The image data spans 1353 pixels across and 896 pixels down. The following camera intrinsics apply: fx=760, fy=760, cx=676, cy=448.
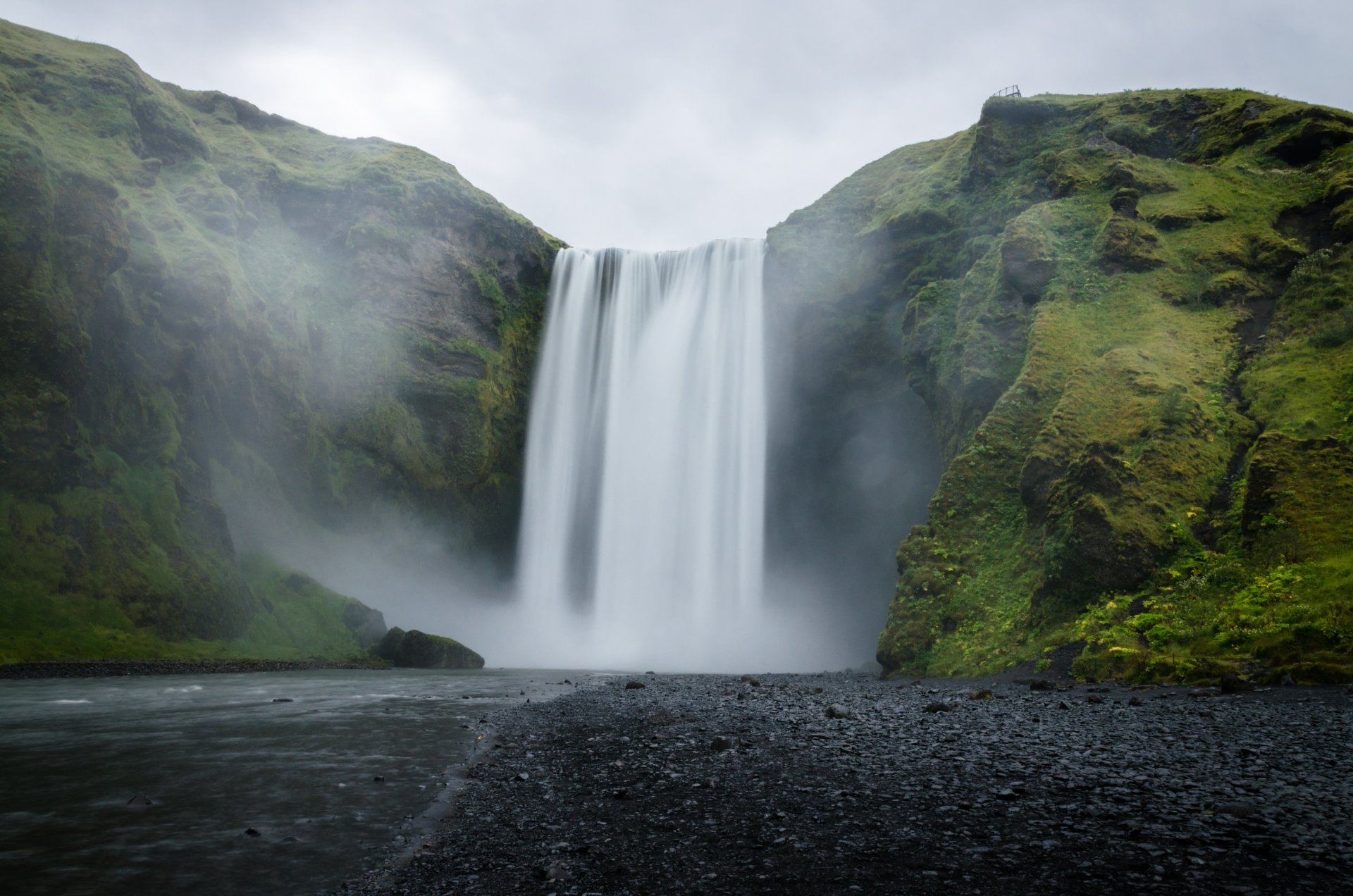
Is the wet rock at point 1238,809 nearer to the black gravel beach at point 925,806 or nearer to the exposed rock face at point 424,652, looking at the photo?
the black gravel beach at point 925,806

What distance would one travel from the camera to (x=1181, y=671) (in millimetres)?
14938

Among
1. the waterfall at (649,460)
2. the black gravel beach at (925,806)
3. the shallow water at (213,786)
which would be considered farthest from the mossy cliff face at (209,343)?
the black gravel beach at (925,806)

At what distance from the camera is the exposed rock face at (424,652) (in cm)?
3925

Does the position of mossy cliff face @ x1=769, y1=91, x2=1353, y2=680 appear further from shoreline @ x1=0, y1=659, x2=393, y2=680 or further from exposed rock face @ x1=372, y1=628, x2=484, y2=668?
shoreline @ x1=0, y1=659, x2=393, y2=680

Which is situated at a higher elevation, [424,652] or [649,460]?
[649,460]

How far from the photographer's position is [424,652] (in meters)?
39.7

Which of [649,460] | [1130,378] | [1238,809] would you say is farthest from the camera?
[649,460]

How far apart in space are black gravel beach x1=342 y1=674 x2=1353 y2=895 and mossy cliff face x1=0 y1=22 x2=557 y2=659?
1286 inches

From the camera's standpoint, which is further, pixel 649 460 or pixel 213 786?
pixel 649 460

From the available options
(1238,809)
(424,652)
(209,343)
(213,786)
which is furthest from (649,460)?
(1238,809)

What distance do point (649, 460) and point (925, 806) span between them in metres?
44.2

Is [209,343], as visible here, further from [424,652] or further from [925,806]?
[925,806]

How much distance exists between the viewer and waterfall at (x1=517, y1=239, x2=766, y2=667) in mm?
47750

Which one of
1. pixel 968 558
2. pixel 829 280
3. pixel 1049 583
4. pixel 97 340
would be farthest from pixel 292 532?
pixel 1049 583
